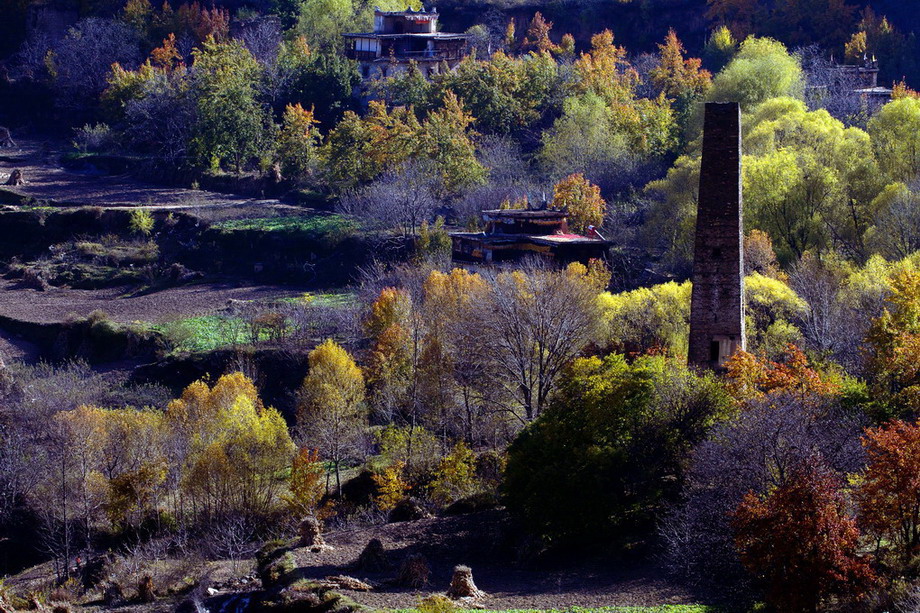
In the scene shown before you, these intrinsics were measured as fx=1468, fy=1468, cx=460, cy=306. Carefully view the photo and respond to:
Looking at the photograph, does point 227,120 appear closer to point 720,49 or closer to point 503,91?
point 503,91

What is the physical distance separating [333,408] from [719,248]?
14337mm

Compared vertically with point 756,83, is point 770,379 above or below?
below

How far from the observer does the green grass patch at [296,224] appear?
7175 cm

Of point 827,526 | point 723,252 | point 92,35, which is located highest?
point 92,35

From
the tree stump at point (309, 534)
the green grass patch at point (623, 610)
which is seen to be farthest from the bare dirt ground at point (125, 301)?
the green grass patch at point (623, 610)

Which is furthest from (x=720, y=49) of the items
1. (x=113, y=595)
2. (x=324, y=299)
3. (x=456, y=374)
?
(x=113, y=595)

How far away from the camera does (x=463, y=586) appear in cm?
2912

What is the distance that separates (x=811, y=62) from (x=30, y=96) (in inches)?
2048

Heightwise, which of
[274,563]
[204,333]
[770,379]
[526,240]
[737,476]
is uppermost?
→ [526,240]

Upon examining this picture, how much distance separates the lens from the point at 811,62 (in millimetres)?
85875

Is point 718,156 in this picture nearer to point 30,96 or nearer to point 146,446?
point 146,446

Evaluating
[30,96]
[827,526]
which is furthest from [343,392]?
[30,96]

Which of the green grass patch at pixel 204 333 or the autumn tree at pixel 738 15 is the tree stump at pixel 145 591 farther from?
the autumn tree at pixel 738 15

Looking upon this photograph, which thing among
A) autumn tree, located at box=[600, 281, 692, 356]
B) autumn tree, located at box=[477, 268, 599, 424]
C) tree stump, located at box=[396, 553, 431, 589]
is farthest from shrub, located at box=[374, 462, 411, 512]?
autumn tree, located at box=[600, 281, 692, 356]
